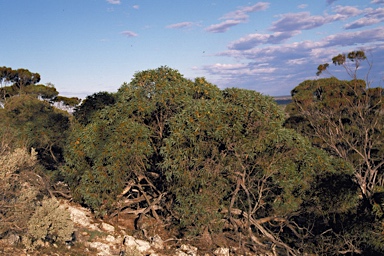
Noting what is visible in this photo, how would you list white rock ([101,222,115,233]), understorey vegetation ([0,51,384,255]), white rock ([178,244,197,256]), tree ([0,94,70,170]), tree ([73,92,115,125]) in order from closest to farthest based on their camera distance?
understorey vegetation ([0,51,384,255]), white rock ([178,244,197,256]), white rock ([101,222,115,233]), tree ([73,92,115,125]), tree ([0,94,70,170])

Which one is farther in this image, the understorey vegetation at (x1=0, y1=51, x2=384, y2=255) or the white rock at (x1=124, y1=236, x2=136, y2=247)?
the white rock at (x1=124, y1=236, x2=136, y2=247)

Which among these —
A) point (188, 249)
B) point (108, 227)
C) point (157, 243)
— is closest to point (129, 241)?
point (157, 243)

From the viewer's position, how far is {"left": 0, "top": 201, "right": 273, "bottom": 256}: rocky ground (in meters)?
14.0

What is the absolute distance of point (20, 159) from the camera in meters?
13.0

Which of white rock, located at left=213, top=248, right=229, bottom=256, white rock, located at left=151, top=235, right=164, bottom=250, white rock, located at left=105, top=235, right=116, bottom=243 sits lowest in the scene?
white rock, located at left=213, top=248, right=229, bottom=256

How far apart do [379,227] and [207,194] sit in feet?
24.1

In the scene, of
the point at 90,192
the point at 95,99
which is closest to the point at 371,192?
the point at 90,192

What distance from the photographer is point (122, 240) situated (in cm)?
1605

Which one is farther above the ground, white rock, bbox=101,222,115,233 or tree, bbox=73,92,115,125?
tree, bbox=73,92,115,125

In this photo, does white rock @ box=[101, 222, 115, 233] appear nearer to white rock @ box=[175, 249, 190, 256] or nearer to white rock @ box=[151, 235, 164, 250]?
white rock @ box=[151, 235, 164, 250]

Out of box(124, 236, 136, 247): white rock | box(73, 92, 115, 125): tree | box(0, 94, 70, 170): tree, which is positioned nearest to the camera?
box(124, 236, 136, 247): white rock

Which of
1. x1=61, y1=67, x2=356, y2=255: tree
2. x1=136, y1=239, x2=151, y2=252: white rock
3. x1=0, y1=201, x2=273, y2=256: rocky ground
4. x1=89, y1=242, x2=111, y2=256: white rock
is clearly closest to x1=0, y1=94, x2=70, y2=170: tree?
x1=61, y1=67, x2=356, y2=255: tree

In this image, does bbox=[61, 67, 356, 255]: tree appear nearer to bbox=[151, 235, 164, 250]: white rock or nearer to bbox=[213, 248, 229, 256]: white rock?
bbox=[213, 248, 229, 256]: white rock

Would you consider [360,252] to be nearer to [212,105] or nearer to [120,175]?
[212,105]
